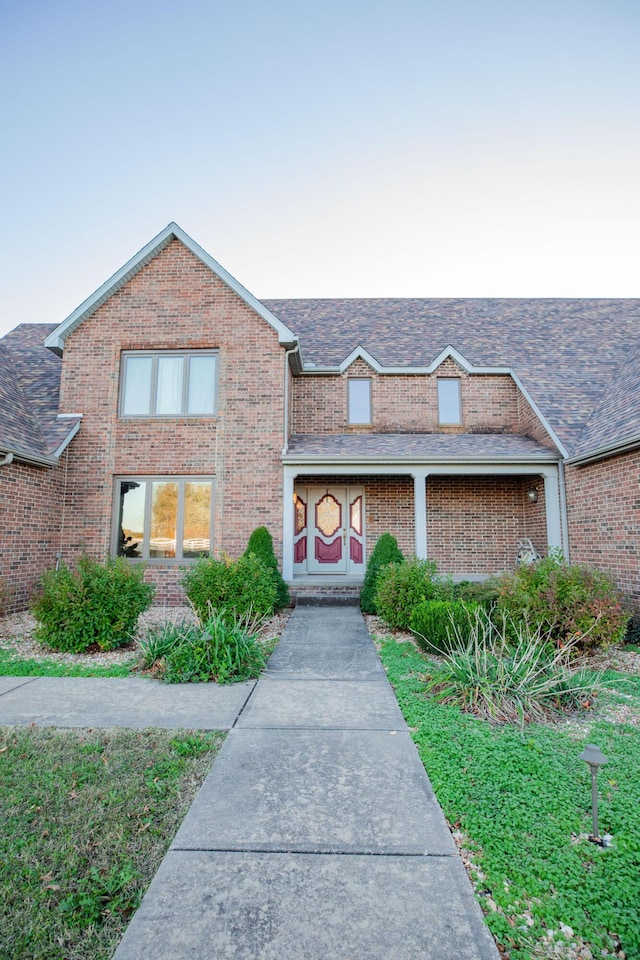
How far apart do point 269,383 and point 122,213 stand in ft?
23.6

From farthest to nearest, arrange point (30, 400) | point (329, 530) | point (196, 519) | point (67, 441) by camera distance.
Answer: point (329, 530) → point (30, 400) → point (196, 519) → point (67, 441)

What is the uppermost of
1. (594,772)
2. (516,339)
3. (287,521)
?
(516,339)

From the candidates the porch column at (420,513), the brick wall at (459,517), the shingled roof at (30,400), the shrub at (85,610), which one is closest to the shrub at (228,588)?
the shrub at (85,610)

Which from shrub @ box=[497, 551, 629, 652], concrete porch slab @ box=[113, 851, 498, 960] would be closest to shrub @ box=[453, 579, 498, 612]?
shrub @ box=[497, 551, 629, 652]

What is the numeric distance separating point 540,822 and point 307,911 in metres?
1.50

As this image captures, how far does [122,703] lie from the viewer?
456cm

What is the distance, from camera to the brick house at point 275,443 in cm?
990

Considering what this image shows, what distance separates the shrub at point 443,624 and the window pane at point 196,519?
17.8ft

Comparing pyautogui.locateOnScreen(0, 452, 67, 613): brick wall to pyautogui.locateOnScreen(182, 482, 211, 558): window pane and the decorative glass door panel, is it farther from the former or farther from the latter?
the decorative glass door panel

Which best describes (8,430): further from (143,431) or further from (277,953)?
(277,953)

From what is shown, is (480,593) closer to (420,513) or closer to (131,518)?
(420,513)

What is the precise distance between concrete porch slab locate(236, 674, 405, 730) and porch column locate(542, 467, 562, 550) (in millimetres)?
6869

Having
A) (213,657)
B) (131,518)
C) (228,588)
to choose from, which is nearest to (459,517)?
(228,588)

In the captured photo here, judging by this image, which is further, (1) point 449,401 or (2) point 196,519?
(1) point 449,401
